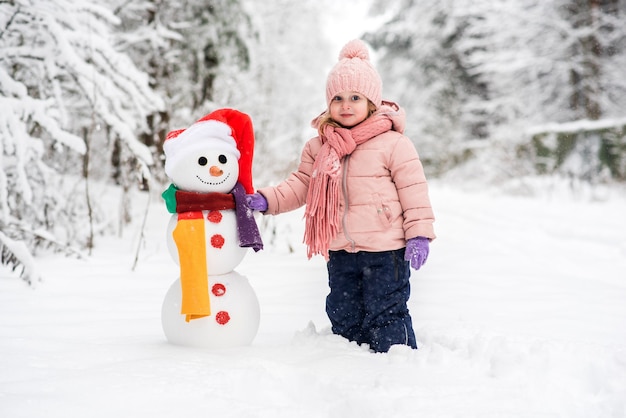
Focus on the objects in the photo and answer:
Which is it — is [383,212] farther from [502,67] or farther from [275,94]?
[502,67]

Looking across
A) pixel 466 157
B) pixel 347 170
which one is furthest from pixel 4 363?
pixel 466 157

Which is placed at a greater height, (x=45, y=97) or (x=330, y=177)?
(x=45, y=97)

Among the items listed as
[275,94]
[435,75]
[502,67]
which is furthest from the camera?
[435,75]

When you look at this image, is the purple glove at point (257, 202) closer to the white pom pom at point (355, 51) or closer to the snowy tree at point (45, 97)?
the white pom pom at point (355, 51)

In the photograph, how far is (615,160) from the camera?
28.6 feet

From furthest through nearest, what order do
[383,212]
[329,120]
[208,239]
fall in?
1. [329,120]
2. [383,212]
3. [208,239]

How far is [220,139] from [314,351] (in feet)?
3.10

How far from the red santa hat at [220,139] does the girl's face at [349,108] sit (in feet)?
1.36

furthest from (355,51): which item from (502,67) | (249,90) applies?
(502,67)

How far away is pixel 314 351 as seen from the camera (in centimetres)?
223

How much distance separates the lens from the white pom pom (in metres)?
2.54

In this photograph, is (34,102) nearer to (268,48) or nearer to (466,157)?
(268,48)

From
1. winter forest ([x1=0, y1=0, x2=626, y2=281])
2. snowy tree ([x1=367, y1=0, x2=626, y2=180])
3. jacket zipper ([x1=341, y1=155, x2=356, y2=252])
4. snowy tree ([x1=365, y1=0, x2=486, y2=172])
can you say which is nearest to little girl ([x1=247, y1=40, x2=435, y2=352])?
jacket zipper ([x1=341, y1=155, x2=356, y2=252])

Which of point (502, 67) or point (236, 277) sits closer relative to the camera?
point (236, 277)
